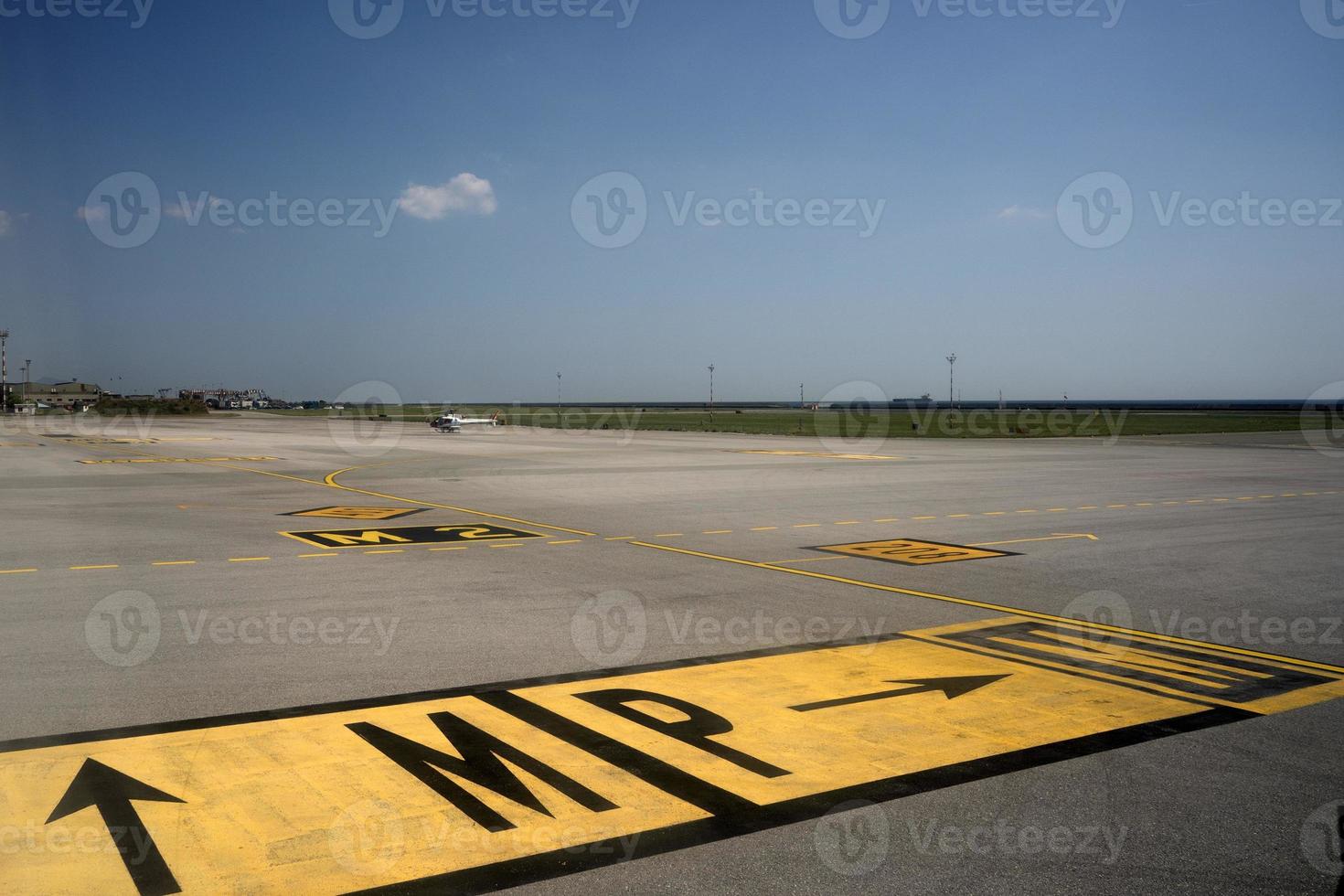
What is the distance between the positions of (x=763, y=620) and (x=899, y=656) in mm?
1938

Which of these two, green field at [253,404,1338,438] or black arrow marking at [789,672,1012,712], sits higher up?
green field at [253,404,1338,438]

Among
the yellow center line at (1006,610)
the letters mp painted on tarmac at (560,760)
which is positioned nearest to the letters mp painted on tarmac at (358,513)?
the yellow center line at (1006,610)

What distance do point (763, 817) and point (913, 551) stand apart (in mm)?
10772

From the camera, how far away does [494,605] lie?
→ 11516mm

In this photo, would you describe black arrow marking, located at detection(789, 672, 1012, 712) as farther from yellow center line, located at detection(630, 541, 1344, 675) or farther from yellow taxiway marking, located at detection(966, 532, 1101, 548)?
yellow taxiway marking, located at detection(966, 532, 1101, 548)

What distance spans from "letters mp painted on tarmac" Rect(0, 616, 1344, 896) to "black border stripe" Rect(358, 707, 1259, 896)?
0.02 metres

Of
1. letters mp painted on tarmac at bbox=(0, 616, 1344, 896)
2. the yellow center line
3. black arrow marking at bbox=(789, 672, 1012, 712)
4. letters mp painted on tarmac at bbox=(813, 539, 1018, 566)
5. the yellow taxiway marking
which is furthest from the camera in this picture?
the yellow taxiway marking

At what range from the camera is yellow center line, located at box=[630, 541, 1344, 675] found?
364 inches

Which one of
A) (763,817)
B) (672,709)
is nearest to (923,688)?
(672,709)

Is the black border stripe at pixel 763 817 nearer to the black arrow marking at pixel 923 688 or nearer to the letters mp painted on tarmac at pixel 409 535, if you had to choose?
the black arrow marking at pixel 923 688

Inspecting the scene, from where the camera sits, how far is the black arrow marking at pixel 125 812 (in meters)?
4.90

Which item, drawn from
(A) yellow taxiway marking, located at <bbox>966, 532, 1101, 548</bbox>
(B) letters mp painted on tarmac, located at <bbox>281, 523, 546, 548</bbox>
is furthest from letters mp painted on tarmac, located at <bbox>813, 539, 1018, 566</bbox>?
(B) letters mp painted on tarmac, located at <bbox>281, 523, 546, 548</bbox>

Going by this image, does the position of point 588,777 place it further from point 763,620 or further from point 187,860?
point 763,620

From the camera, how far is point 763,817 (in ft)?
18.5
